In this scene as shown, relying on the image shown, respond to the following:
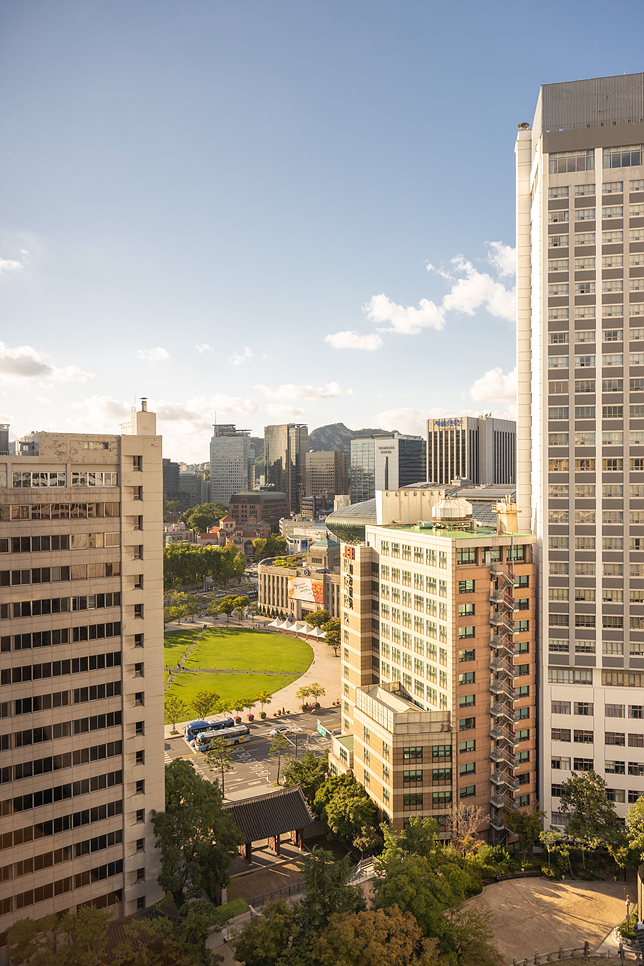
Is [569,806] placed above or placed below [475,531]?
below

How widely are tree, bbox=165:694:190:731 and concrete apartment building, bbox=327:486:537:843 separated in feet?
111

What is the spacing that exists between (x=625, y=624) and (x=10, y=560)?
6644 cm

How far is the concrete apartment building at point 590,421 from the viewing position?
69.9 metres

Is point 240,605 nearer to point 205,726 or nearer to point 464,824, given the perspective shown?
point 205,726

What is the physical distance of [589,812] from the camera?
206ft

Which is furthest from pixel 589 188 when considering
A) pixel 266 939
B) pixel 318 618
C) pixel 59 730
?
pixel 318 618

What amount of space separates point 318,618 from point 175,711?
63.6m

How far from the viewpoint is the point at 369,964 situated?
38.9m

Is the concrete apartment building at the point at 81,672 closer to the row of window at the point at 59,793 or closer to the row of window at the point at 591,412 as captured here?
the row of window at the point at 59,793

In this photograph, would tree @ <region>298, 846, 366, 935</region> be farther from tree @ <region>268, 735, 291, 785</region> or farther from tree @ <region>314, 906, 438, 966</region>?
tree @ <region>268, 735, 291, 785</region>

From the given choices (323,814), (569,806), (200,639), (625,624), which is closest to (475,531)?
(625,624)

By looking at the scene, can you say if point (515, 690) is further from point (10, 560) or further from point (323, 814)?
point (10, 560)

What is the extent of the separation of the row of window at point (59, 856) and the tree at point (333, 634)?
319 ft

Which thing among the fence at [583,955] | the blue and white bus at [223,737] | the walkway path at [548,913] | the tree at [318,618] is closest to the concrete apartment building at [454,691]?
the walkway path at [548,913]
